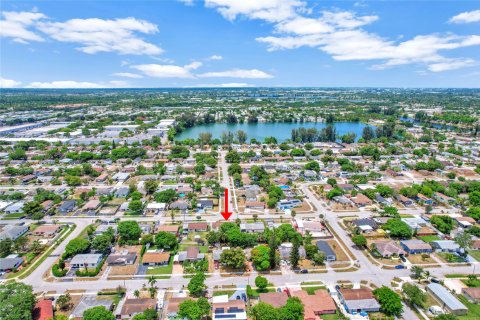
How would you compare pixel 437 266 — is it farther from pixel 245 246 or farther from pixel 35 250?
pixel 35 250

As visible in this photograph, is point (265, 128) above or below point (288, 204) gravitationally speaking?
above

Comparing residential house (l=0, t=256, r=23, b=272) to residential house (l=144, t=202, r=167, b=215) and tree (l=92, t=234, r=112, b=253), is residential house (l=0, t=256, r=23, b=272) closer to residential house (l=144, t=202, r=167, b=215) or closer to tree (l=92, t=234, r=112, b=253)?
tree (l=92, t=234, r=112, b=253)

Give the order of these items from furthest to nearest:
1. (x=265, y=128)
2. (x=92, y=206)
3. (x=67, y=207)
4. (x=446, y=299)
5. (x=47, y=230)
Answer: (x=265, y=128)
(x=92, y=206)
(x=67, y=207)
(x=47, y=230)
(x=446, y=299)

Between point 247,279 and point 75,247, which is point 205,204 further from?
point 75,247

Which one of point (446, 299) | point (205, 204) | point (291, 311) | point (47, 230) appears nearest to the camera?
point (291, 311)

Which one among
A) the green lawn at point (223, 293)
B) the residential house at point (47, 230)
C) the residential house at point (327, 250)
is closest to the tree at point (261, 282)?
the green lawn at point (223, 293)

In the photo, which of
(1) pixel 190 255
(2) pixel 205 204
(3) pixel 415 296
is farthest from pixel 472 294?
(2) pixel 205 204
